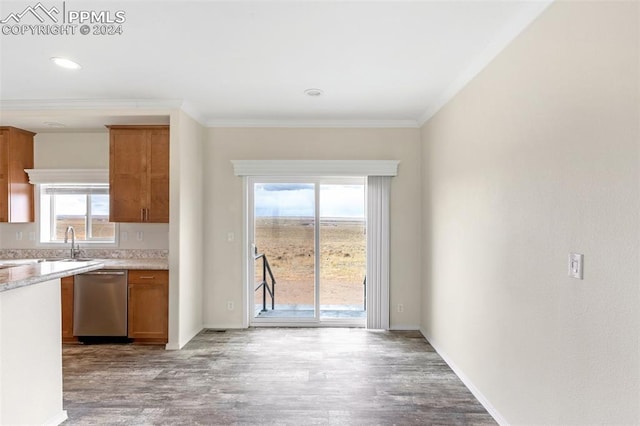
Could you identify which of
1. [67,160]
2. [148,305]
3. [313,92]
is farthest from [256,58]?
[67,160]

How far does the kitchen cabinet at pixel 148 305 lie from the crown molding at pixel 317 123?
6.59 feet

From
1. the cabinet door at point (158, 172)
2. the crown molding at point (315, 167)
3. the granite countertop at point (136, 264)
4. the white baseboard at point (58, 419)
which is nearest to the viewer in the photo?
the white baseboard at point (58, 419)

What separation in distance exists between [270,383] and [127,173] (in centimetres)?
289

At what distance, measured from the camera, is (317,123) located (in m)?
4.41

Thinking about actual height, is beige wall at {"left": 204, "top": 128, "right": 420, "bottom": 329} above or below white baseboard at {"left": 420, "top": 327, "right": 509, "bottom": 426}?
above

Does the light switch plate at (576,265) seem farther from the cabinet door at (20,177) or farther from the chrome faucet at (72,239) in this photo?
the cabinet door at (20,177)

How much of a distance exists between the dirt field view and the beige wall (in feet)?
1.33

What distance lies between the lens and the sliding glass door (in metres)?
4.57

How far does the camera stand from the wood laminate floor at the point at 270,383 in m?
2.49

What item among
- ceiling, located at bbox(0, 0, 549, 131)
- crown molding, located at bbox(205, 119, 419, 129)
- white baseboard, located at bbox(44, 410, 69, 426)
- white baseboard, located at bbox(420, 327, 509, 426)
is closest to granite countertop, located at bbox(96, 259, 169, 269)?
white baseboard, located at bbox(44, 410, 69, 426)

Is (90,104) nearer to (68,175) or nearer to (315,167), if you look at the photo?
(68,175)

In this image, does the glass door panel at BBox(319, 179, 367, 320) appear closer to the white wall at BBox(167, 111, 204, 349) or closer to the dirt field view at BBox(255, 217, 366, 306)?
the dirt field view at BBox(255, 217, 366, 306)

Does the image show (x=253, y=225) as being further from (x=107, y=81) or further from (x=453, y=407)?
(x=453, y=407)

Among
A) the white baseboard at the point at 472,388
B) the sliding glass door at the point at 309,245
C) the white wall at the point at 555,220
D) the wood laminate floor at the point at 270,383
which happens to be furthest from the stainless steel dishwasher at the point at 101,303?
the white wall at the point at 555,220
